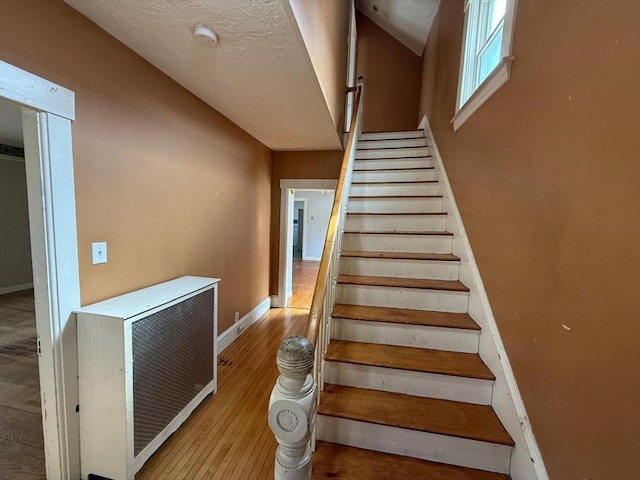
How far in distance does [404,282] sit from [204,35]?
6.33ft

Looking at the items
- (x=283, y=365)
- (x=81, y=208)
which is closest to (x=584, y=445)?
(x=283, y=365)

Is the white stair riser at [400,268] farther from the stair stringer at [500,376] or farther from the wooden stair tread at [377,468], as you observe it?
the wooden stair tread at [377,468]

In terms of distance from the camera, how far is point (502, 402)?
138 cm

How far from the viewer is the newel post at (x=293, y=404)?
2.71 feet

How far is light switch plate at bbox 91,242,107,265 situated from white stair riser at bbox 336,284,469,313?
146cm

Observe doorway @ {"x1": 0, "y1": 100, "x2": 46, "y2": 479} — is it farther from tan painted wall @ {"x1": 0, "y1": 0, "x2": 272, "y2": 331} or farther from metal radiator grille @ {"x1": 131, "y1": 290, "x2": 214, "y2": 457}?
metal radiator grille @ {"x1": 131, "y1": 290, "x2": 214, "y2": 457}

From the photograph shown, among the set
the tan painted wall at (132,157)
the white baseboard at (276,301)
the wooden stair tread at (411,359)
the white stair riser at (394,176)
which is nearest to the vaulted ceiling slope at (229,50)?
the tan painted wall at (132,157)

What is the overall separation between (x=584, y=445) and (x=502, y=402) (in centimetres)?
49

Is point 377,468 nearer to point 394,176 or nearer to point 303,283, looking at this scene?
point 394,176

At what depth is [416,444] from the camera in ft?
4.49

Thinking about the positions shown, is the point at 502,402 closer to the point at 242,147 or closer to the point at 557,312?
the point at 557,312

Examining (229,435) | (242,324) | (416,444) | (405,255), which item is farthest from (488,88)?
(242,324)

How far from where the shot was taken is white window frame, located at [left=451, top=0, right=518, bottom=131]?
4.89 ft

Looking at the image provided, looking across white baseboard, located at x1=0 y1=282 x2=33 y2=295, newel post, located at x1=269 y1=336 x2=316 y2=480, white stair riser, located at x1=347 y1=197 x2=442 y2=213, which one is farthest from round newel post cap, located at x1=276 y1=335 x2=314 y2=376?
white baseboard, located at x1=0 y1=282 x2=33 y2=295
